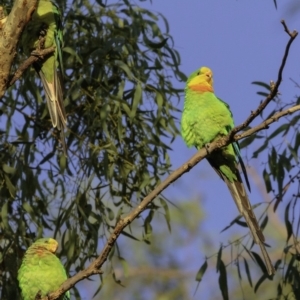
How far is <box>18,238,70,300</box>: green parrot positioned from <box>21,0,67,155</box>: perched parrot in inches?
23.6

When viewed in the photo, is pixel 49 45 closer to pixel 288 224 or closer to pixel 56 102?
pixel 56 102

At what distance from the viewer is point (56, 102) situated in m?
3.80

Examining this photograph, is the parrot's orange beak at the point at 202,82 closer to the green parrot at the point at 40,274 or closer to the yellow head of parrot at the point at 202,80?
the yellow head of parrot at the point at 202,80

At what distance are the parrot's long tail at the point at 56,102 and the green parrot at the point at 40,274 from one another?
1.81 feet

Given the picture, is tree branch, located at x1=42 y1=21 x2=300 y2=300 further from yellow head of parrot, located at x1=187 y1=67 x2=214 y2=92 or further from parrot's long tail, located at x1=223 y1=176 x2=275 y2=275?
yellow head of parrot, located at x1=187 y1=67 x2=214 y2=92

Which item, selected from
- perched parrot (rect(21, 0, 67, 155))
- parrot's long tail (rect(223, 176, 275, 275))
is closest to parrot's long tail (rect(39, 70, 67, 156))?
perched parrot (rect(21, 0, 67, 155))

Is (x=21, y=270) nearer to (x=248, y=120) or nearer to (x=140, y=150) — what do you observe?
(x=140, y=150)

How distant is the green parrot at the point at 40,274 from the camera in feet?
12.3

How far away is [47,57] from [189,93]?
69cm

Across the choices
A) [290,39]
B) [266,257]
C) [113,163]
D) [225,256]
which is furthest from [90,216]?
[225,256]

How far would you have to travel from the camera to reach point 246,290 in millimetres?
9156

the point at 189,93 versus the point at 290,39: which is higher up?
the point at 189,93

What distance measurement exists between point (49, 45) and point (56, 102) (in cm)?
35

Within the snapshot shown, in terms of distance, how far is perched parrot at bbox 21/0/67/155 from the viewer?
379 cm
